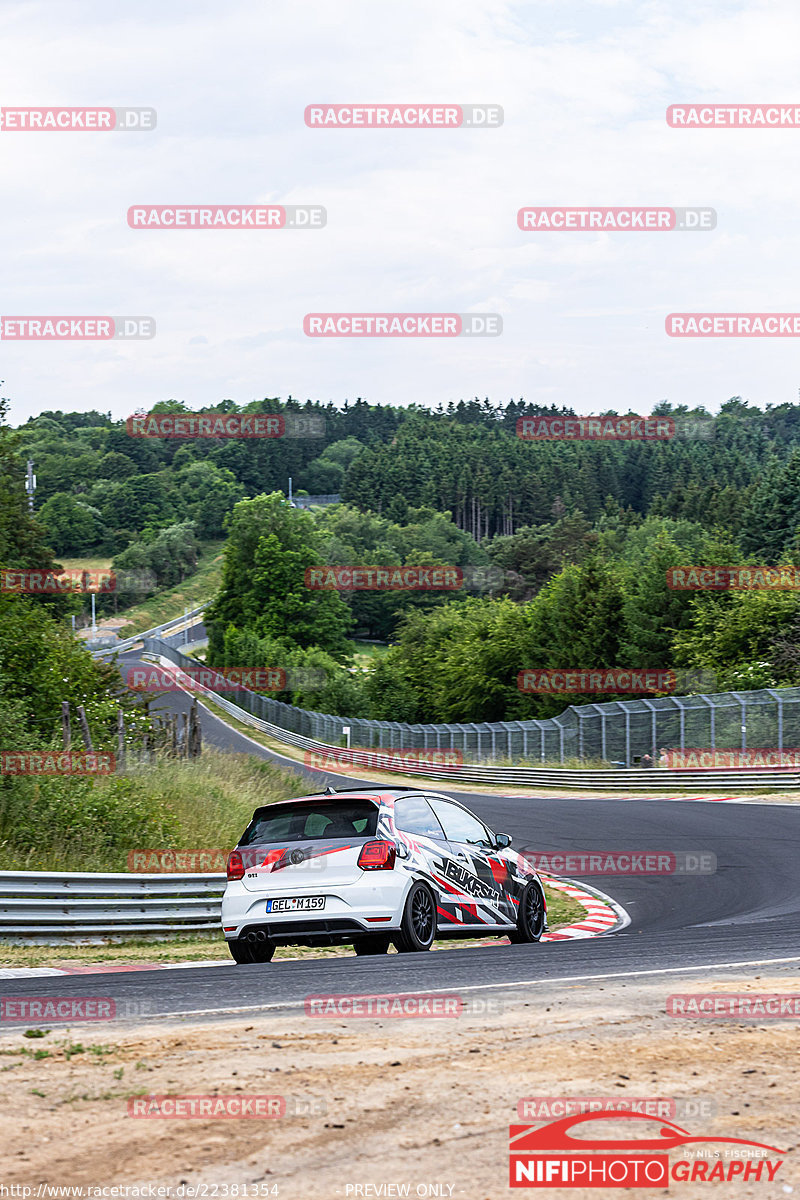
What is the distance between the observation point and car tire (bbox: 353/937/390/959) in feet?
34.7

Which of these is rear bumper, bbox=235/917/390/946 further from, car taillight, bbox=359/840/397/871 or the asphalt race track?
car taillight, bbox=359/840/397/871

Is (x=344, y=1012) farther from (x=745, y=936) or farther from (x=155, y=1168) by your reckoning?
(x=745, y=936)

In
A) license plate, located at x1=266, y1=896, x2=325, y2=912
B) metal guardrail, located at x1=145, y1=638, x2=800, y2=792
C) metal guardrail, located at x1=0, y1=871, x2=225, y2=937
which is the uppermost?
license plate, located at x1=266, y1=896, x2=325, y2=912

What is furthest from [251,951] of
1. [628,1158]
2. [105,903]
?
[628,1158]

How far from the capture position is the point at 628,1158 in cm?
461

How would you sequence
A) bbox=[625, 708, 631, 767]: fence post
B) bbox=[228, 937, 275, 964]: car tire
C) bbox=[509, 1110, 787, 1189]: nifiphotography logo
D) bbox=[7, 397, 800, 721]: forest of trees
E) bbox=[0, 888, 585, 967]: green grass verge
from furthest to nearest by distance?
bbox=[7, 397, 800, 721]: forest of trees → bbox=[625, 708, 631, 767]: fence post → bbox=[0, 888, 585, 967]: green grass verge → bbox=[228, 937, 275, 964]: car tire → bbox=[509, 1110, 787, 1189]: nifiphotography logo

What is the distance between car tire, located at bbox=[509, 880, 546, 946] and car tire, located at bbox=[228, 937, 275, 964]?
2.75m

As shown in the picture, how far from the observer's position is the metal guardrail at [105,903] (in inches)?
489

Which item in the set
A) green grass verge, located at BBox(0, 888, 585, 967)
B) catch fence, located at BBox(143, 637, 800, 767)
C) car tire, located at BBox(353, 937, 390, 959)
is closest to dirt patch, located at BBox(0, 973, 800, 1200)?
car tire, located at BBox(353, 937, 390, 959)

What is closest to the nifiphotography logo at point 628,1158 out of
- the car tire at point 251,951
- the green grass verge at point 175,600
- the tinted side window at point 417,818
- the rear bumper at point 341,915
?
the rear bumper at point 341,915

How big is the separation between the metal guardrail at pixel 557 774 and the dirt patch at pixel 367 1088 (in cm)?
2712

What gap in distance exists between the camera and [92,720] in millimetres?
27562

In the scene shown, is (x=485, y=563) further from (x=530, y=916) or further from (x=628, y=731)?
(x=530, y=916)

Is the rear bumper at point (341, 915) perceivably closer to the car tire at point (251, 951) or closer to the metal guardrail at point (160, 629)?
the car tire at point (251, 951)
